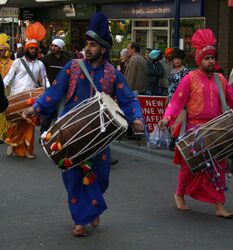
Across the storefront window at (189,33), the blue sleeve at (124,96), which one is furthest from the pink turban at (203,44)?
the storefront window at (189,33)

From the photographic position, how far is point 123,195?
775 cm

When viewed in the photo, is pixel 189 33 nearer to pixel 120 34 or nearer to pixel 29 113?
pixel 120 34

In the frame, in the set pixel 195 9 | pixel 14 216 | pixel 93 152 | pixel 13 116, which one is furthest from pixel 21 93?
pixel 195 9

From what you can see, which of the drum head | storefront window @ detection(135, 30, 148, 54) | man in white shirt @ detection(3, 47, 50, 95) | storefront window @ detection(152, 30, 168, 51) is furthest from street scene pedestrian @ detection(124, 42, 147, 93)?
storefront window @ detection(135, 30, 148, 54)

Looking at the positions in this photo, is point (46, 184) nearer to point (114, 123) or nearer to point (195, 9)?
point (114, 123)

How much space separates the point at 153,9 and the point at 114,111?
47.3 ft

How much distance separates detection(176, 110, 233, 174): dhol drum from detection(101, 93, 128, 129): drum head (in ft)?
3.30

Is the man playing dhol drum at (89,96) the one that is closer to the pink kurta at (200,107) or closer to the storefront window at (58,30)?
the pink kurta at (200,107)

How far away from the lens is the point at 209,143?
6.43 meters

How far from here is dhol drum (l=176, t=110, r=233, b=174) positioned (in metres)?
6.42

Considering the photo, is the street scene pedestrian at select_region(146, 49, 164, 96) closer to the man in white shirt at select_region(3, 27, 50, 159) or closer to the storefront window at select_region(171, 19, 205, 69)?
the man in white shirt at select_region(3, 27, 50, 159)

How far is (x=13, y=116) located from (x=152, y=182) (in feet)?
7.70

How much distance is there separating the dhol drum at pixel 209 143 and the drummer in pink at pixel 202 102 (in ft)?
0.78

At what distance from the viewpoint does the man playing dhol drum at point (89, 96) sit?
5.87m
